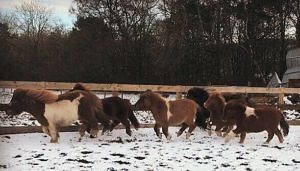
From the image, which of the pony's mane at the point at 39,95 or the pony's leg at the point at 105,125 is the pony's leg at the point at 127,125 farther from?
the pony's mane at the point at 39,95

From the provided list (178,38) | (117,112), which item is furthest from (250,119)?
(178,38)

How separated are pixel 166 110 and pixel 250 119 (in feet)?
5.91

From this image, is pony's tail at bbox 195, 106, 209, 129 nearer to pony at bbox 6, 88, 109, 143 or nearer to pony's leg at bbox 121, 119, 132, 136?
pony's leg at bbox 121, 119, 132, 136

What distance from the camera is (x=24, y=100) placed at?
907 centimetres

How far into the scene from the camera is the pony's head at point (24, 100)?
905cm

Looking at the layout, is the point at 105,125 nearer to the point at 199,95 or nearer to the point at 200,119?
the point at 200,119

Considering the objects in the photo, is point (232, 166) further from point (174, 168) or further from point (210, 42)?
point (210, 42)

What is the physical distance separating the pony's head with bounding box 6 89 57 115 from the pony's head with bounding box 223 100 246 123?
3.75 metres

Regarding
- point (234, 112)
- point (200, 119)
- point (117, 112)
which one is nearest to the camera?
point (234, 112)

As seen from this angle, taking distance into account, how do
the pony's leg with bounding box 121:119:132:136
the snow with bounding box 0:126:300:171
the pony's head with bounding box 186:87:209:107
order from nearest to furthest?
the snow with bounding box 0:126:300:171, the pony's leg with bounding box 121:119:132:136, the pony's head with bounding box 186:87:209:107

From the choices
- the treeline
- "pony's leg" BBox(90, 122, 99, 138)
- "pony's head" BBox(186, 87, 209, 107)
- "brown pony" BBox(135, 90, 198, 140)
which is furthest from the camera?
the treeline

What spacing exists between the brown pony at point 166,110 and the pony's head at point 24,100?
7.04 ft

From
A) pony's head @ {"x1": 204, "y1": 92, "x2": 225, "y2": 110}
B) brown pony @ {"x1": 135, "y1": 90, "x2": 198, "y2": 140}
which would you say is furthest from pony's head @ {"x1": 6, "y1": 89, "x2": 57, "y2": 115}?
pony's head @ {"x1": 204, "y1": 92, "x2": 225, "y2": 110}

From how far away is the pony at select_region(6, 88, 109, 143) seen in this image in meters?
9.05
